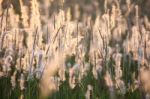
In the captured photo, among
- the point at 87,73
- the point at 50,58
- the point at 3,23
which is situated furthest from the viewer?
the point at 87,73

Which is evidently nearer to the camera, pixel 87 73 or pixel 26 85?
pixel 26 85

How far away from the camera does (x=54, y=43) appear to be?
10.7 feet

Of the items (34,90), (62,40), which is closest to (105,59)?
(62,40)

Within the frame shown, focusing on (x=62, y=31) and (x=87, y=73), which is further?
(x=87, y=73)

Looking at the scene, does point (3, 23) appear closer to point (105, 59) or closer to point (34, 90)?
point (34, 90)

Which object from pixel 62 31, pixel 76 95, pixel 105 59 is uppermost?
pixel 62 31

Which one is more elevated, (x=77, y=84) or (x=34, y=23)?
(x=34, y=23)

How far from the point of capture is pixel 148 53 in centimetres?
358

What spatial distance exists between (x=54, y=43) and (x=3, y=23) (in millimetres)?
471

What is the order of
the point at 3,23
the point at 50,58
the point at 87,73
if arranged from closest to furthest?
the point at 50,58
the point at 3,23
the point at 87,73

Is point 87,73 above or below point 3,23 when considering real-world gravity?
below

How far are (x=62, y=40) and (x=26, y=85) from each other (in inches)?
18.9

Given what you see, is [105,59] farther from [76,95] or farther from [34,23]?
[34,23]

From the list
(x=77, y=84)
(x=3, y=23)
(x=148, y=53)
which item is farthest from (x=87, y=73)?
(x=3, y=23)
